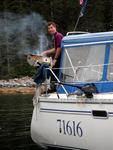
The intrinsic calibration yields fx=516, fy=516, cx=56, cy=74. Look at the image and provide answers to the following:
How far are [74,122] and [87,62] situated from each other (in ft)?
5.40

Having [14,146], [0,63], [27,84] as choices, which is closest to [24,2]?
[0,63]

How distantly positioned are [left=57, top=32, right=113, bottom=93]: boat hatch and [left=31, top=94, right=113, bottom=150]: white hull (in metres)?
0.46

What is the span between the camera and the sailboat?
11.6 metres

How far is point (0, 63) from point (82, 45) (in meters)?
56.0

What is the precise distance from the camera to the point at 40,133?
13523mm

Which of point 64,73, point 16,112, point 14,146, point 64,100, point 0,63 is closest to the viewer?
point 64,100

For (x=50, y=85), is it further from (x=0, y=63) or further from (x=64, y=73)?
(x=0, y=63)

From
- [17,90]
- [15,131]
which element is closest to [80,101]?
[15,131]

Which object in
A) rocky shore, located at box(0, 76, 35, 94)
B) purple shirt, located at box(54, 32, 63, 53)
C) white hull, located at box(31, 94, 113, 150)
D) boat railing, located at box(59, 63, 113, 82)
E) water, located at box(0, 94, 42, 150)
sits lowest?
rocky shore, located at box(0, 76, 35, 94)

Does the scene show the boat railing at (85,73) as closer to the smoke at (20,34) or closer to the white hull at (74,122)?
the white hull at (74,122)

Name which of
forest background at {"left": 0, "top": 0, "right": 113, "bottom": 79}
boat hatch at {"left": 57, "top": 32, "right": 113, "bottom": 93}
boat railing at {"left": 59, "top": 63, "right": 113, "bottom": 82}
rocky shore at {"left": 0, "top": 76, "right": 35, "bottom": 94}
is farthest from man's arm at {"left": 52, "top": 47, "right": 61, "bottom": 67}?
forest background at {"left": 0, "top": 0, "right": 113, "bottom": 79}

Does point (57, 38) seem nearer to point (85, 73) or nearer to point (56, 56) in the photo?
point (56, 56)

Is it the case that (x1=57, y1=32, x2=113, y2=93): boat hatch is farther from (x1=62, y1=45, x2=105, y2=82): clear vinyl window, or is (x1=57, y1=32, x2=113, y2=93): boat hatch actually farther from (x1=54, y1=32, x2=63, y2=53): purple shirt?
(x1=54, y1=32, x2=63, y2=53): purple shirt

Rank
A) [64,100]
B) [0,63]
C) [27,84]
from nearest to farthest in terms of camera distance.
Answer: [64,100], [27,84], [0,63]
